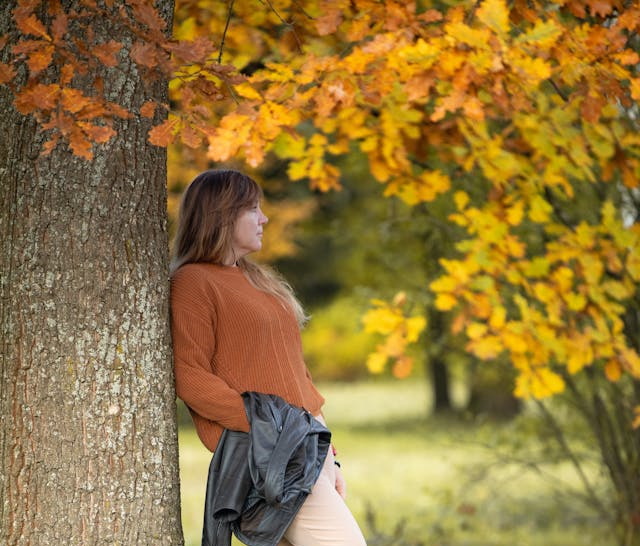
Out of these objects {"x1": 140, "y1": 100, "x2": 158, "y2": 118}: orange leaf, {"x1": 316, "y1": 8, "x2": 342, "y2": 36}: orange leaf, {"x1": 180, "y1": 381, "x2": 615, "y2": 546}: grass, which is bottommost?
{"x1": 180, "y1": 381, "x2": 615, "y2": 546}: grass

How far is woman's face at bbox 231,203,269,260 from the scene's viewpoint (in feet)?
10.6

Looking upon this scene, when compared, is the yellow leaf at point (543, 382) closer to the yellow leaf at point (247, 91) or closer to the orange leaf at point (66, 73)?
the yellow leaf at point (247, 91)

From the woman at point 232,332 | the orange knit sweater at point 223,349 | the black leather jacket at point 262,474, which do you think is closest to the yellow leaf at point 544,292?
the woman at point 232,332

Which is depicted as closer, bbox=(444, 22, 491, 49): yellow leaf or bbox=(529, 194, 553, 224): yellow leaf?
bbox=(444, 22, 491, 49): yellow leaf

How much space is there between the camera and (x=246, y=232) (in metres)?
3.22

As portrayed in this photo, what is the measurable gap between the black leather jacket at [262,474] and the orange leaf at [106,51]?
3.71 ft

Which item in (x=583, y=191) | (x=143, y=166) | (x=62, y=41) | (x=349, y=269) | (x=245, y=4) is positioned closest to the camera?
(x=62, y=41)

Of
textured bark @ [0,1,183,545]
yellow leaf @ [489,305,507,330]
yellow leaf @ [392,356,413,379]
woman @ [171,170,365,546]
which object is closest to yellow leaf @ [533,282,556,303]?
yellow leaf @ [489,305,507,330]

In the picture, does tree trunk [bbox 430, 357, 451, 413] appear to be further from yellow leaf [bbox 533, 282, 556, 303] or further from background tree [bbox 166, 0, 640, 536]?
yellow leaf [bbox 533, 282, 556, 303]

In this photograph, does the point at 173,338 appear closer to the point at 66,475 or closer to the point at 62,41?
the point at 66,475

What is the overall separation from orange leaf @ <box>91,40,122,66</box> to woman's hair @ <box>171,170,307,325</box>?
27.0 inches

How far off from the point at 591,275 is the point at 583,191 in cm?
172

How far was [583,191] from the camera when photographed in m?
6.12

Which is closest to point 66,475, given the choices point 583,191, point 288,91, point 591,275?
point 288,91
